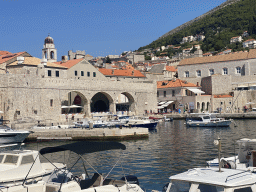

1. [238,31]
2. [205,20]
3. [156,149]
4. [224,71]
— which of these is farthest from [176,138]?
[205,20]

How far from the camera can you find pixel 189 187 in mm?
7617

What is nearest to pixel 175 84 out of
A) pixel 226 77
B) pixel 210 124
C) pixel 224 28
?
pixel 226 77

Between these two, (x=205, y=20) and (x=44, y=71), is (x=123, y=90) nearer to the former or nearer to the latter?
(x=44, y=71)

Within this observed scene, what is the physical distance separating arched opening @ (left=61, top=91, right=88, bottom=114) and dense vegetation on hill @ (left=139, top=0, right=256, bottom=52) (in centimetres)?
8125

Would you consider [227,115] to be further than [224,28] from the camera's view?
No

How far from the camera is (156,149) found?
2197 centimetres

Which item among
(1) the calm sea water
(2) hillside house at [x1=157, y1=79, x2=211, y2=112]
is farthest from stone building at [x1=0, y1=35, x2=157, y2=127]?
(1) the calm sea water

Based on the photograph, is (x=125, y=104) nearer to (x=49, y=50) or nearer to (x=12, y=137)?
(x=49, y=50)

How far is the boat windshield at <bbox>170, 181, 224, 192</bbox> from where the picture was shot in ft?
24.2

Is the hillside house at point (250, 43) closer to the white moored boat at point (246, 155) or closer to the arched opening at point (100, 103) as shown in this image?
the arched opening at point (100, 103)

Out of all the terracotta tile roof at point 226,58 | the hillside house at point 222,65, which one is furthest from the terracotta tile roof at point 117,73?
the terracotta tile roof at point 226,58

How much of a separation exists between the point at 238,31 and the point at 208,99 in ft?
301

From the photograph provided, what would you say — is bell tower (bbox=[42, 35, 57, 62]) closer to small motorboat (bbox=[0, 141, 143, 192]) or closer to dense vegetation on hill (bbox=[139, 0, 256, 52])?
small motorboat (bbox=[0, 141, 143, 192])

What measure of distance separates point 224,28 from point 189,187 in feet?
499
